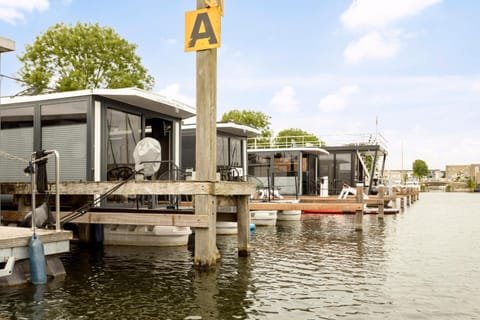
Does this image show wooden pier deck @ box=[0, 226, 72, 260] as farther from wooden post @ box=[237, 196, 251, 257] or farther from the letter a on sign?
the letter a on sign

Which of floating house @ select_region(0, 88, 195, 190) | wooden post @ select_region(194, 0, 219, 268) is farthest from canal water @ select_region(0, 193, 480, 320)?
floating house @ select_region(0, 88, 195, 190)

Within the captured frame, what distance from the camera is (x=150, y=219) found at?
9117mm

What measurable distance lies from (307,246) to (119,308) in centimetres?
648

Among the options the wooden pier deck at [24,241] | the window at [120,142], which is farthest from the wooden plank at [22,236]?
the window at [120,142]

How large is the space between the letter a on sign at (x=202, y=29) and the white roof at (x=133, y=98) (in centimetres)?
271

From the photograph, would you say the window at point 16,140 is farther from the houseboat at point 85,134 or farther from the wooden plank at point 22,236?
the wooden plank at point 22,236

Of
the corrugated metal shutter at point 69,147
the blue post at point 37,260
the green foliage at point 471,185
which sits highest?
the corrugated metal shutter at point 69,147

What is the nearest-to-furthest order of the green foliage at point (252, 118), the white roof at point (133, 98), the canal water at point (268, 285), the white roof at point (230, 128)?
the canal water at point (268, 285) < the white roof at point (133, 98) < the white roof at point (230, 128) < the green foliage at point (252, 118)

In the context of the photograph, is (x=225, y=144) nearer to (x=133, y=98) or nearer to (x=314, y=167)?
(x=133, y=98)

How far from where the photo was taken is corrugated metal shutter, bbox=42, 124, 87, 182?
11.1 metres

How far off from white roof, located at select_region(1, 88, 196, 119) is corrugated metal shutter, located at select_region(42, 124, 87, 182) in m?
0.74

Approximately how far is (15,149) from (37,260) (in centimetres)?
559

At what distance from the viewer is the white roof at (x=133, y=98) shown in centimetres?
1102

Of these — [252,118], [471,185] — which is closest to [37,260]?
[252,118]
